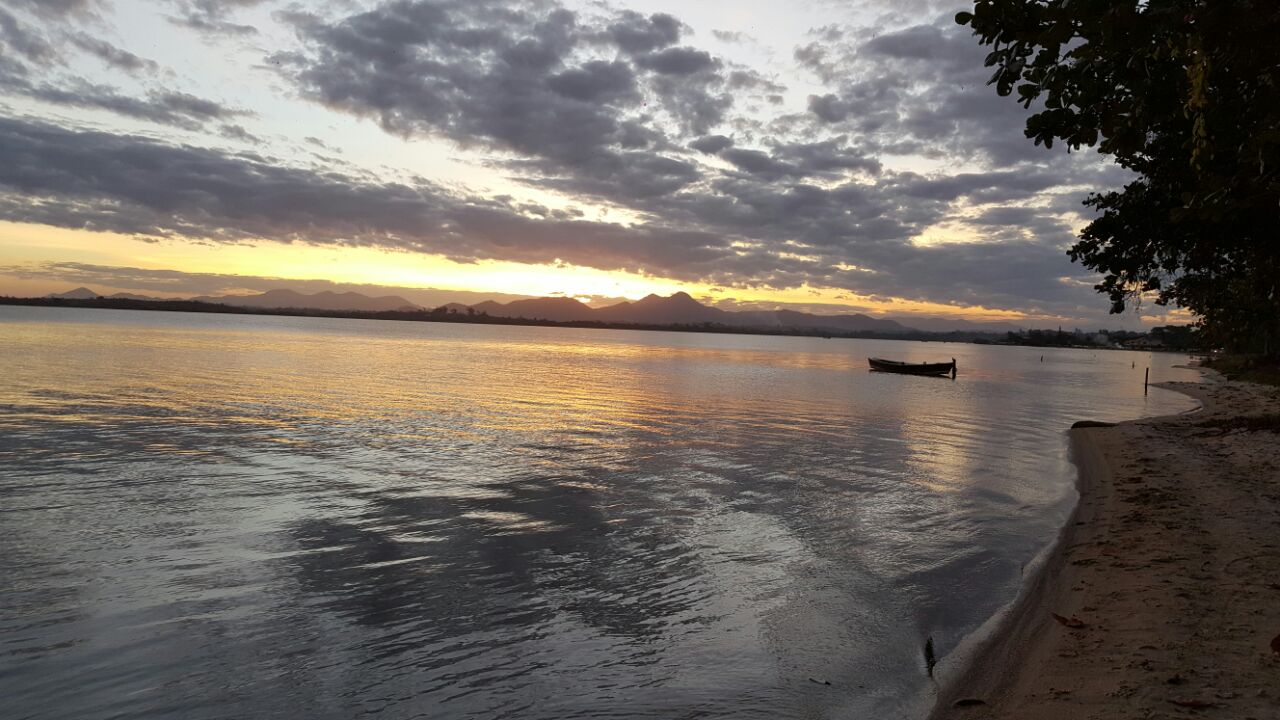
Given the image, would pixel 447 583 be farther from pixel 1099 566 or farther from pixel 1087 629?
pixel 1099 566

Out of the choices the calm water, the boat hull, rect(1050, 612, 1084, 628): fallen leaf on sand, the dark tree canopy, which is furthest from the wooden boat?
rect(1050, 612, 1084, 628): fallen leaf on sand

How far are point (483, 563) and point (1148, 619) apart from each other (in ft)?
28.5

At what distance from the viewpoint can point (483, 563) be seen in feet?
36.4

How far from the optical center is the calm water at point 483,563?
727 cm

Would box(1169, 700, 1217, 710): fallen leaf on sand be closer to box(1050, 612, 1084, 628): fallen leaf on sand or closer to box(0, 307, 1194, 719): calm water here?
box(0, 307, 1194, 719): calm water

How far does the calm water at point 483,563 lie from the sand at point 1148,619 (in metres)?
0.71

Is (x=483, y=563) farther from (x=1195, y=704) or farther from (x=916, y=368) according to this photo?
(x=916, y=368)

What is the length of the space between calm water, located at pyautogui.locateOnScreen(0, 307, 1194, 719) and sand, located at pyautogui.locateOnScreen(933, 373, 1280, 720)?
71 centimetres

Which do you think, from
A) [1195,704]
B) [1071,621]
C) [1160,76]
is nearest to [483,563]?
[1071,621]

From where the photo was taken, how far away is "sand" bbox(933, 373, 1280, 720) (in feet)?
20.8

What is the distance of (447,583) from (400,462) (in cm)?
993

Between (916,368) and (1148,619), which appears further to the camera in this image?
(916,368)

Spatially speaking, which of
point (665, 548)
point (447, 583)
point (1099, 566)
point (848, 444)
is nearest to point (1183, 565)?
point (1099, 566)

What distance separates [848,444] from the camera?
26469 millimetres
